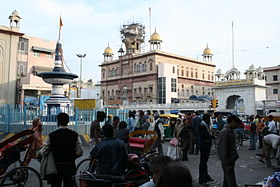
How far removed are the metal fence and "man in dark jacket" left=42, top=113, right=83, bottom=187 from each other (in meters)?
8.86

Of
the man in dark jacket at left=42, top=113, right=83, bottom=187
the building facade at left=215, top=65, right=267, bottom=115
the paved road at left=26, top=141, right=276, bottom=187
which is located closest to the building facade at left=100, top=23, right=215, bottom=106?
the building facade at left=215, top=65, right=267, bottom=115

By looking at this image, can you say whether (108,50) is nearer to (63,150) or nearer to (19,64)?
(19,64)

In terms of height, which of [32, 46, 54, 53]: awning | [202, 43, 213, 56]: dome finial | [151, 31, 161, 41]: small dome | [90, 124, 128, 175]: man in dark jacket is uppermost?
[151, 31, 161, 41]: small dome

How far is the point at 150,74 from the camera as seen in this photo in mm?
52188

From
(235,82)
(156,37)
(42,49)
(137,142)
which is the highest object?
(156,37)

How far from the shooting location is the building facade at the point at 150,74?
51.2m

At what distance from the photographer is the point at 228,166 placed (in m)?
4.81

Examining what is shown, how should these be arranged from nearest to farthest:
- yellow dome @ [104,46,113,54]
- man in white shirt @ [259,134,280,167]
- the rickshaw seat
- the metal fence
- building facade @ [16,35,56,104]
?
the rickshaw seat → man in white shirt @ [259,134,280,167] → the metal fence → building facade @ [16,35,56,104] → yellow dome @ [104,46,113,54]

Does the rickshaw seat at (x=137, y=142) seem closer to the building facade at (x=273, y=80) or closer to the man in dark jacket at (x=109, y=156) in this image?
the man in dark jacket at (x=109, y=156)

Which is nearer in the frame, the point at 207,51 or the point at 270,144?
the point at 270,144

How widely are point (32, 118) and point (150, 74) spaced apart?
4018cm

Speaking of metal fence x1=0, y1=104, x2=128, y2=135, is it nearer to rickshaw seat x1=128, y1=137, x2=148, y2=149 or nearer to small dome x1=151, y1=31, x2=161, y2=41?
rickshaw seat x1=128, y1=137, x2=148, y2=149

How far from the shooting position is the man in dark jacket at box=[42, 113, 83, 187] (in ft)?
13.0

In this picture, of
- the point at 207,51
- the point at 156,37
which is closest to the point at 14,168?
the point at 156,37
